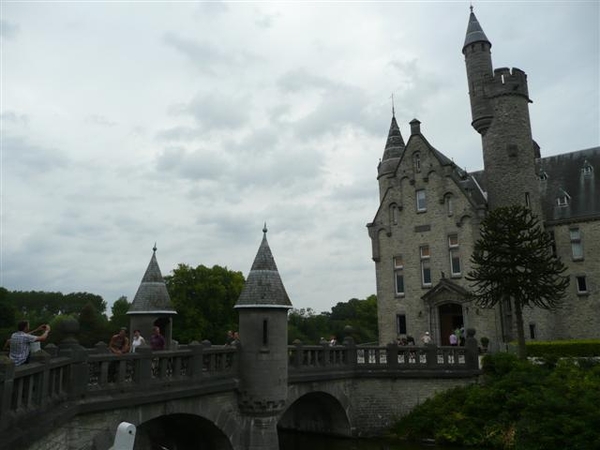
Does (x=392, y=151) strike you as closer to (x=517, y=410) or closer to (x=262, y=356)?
(x=517, y=410)

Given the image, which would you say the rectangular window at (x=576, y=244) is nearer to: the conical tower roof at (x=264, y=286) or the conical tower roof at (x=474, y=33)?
the conical tower roof at (x=474, y=33)

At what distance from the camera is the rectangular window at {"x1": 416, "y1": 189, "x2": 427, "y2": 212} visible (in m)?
33.3

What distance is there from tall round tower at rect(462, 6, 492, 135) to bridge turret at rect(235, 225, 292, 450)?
880 inches

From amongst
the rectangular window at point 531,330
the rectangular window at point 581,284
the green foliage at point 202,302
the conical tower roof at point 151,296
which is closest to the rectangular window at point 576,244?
the rectangular window at point 581,284

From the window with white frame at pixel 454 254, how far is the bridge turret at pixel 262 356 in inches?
676

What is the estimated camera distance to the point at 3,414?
755 centimetres

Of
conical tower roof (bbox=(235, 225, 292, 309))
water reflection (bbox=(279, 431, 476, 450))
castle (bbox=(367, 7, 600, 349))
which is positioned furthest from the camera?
castle (bbox=(367, 7, 600, 349))

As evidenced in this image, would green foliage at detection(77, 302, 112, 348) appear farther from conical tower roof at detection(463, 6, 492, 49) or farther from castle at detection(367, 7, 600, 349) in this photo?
conical tower roof at detection(463, 6, 492, 49)

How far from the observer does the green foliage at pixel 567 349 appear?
79.5 ft

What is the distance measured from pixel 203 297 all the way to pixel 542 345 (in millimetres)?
36055

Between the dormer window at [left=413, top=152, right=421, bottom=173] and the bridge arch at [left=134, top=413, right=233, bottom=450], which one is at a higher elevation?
the dormer window at [left=413, top=152, right=421, bottom=173]

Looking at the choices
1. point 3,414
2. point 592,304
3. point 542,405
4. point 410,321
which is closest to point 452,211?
point 410,321

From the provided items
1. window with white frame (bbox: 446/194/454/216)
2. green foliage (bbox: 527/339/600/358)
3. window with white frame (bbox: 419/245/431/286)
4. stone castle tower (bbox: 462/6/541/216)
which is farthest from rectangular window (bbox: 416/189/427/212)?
green foliage (bbox: 527/339/600/358)

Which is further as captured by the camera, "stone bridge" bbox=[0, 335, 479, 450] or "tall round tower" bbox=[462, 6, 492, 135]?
"tall round tower" bbox=[462, 6, 492, 135]
